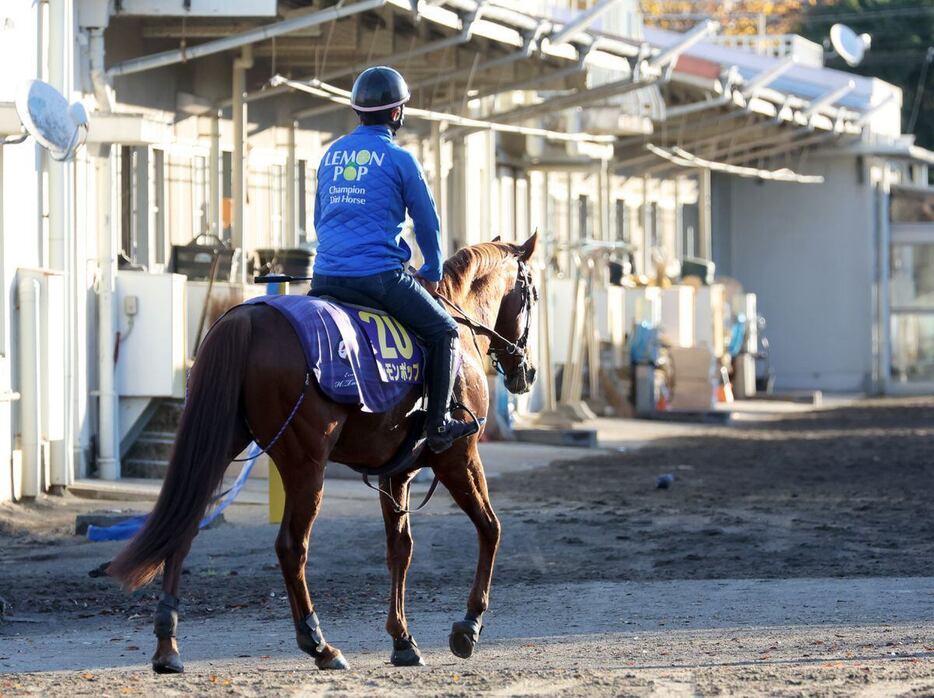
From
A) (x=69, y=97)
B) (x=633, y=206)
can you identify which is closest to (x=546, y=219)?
(x=633, y=206)

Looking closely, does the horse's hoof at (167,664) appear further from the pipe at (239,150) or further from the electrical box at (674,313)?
the electrical box at (674,313)

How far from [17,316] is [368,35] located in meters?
5.95

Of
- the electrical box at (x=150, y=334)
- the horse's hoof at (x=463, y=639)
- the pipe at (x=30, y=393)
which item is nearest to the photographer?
the horse's hoof at (x=463, y=639)

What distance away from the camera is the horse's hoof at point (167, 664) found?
22.0 ft

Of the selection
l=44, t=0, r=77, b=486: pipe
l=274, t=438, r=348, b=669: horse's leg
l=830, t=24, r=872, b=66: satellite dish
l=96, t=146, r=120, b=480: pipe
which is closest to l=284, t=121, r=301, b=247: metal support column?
l=96, t=146, r=120, b=480: pipe

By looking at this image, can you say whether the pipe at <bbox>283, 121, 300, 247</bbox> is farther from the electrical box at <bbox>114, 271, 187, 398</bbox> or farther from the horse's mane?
the horse's mane

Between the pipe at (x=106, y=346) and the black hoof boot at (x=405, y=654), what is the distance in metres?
8.22

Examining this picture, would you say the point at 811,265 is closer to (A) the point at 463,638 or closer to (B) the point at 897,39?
(B) the point at 897,39

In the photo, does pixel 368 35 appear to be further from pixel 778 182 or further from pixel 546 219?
pixel 778 182

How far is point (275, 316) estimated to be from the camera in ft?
23.2

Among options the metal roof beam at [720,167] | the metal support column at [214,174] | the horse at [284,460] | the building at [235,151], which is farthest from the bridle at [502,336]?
the metal roof beam at [720,167]

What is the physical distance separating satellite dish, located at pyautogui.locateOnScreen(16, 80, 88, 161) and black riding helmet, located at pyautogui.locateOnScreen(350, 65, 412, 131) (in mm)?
4778

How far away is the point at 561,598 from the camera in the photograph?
9.40 metres

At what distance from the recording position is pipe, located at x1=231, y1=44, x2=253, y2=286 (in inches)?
679
